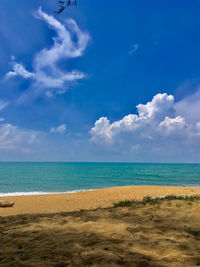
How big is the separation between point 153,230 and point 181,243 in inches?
38.9

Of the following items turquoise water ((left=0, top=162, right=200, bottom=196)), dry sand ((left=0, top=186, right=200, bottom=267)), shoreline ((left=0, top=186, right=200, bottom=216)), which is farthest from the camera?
turquoise water ((left=0, top=162, right=200, bottom=196))

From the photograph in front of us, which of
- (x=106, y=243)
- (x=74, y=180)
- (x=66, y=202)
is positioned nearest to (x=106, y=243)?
(x=106, y=243)

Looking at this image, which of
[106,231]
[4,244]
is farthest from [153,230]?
[4,244]

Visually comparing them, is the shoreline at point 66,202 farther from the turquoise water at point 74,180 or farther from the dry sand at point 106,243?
the turquoise water at point 74,180

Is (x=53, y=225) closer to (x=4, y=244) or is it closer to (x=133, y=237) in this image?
(x=4, y=244)

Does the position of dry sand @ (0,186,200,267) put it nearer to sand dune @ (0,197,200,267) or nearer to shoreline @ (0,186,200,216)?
sand dune @ (0,197,200,267)

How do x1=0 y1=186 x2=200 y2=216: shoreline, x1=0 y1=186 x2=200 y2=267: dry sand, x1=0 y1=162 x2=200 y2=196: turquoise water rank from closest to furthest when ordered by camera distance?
x1=0 y1=186 x2=200 y2=267: dry sand, x1=0 y1=186 x2=200 y2=216: shoreline, x1=0 y1=162 x2=200 y2=196: turquoise water

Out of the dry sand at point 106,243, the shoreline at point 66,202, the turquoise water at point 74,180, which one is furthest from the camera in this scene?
the turquoise water at point 74,180

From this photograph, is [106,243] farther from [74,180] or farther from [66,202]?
[74,180]

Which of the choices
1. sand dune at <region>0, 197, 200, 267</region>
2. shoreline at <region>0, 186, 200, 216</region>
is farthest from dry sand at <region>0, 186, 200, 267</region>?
shoreline at <region>0, 186, 200, 216</region>

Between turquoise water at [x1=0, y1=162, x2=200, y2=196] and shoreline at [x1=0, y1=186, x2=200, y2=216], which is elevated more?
shoreline at [x1=0, y1=186, x2=200, y2=216]

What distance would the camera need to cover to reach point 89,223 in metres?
5.76

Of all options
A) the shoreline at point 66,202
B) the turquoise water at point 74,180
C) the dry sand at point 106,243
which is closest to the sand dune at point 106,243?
the dry sand at point 106,243

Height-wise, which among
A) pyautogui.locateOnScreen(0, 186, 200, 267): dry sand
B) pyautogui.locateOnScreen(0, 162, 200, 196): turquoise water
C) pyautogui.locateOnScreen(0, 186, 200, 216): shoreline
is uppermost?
pyautogui.locateOnScreen(0, 186, 200, 267): dry sand
